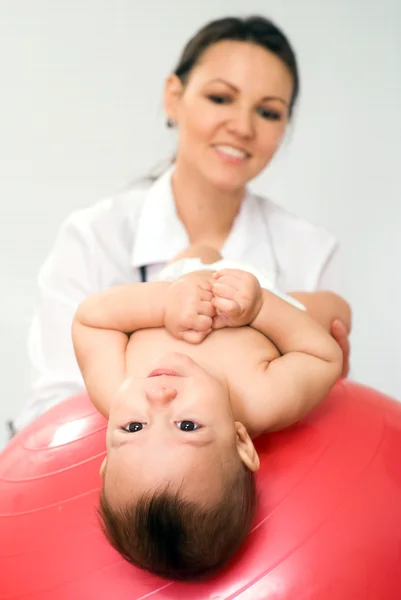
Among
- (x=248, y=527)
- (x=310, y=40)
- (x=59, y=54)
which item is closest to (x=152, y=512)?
(x=248, y=527)

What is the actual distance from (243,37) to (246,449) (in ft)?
2.96

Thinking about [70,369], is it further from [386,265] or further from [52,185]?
[386,265]

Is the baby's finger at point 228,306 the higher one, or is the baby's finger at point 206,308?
the baby's finger at point 228,306

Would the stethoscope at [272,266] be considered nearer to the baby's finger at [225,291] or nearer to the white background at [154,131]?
the baby's finger at [225,291]

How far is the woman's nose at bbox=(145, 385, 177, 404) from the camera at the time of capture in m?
0.73

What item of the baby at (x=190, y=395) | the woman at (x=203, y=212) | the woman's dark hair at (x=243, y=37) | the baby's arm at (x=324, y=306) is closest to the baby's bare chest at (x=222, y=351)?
the baby at (x=190, y=395)

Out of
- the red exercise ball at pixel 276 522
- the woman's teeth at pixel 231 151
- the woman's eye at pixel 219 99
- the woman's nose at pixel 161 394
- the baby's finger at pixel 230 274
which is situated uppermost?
the woman's eye at pixel 219 99

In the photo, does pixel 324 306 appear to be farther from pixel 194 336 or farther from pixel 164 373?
pixel 164 373

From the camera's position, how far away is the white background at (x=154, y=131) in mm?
2021

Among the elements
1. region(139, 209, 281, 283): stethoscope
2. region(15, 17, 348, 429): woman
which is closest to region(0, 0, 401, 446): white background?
region(15, 17, 348, 429): woman

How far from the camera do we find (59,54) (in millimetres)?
2016

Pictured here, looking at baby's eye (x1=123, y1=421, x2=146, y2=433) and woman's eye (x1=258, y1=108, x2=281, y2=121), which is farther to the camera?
woman's eye (x1=258, y1=108, x2=281, y2=121)

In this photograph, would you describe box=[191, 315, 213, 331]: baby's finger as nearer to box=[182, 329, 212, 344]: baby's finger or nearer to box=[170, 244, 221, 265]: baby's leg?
box=[182, 329, 212, 344]: baby's finger

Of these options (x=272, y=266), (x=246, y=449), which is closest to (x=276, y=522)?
(x=246, y=449)
